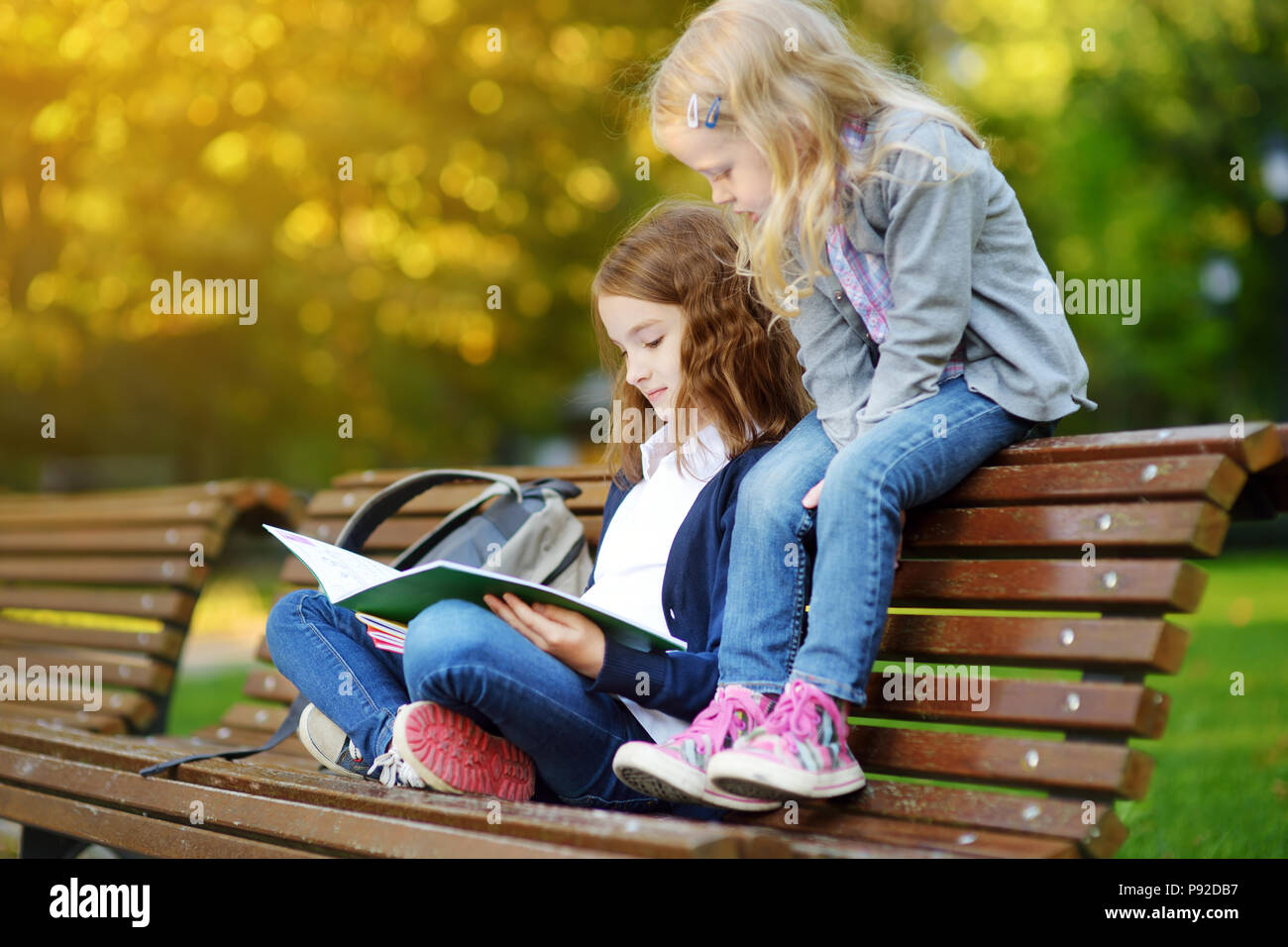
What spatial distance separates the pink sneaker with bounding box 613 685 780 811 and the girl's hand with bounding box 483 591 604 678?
0.68 feet

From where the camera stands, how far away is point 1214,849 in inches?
134

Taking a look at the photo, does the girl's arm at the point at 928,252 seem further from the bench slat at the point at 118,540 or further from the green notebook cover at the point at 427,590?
the bench slat at the point at 118,540

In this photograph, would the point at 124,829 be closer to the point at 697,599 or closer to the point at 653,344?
the point at 697,599

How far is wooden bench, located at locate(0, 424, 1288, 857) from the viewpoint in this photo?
2.01m

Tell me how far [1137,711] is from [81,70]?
33.5 feet

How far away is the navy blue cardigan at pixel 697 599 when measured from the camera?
2.39 meters

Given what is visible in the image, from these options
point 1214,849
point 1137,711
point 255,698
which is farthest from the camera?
point 255,698

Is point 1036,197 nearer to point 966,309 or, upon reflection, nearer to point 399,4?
point 399,4

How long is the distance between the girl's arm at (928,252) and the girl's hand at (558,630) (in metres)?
0.66

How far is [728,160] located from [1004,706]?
1102mm

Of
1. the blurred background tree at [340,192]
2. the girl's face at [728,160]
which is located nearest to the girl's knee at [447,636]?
the girl's face at [728,160]

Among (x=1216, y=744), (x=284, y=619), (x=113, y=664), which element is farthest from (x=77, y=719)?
(x=1216, y=744)

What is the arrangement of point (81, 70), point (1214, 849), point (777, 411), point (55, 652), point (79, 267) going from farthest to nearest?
point (79, 267) → point (81, 70) → point (55, 652) → point (1214, 849) → point (777, 411)
